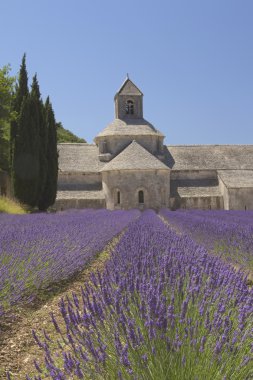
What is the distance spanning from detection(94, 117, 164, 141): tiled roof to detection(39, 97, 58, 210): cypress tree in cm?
744

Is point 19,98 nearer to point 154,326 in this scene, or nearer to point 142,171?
point 142,171

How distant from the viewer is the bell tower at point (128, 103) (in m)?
34.0

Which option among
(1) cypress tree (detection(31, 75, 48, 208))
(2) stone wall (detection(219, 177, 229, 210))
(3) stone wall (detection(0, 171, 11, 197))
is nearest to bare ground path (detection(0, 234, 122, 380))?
(1) cypress tree (detection(31, 75, 48, 208))

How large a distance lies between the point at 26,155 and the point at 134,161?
30.9ft

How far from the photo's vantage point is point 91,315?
2400 mm

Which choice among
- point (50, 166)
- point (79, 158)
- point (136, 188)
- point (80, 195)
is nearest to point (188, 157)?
point (136, 188)

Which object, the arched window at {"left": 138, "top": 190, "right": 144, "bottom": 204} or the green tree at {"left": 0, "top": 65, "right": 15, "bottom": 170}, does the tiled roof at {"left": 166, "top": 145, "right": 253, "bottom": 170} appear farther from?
the green tree at {"left": 0, "top": 65, "right": 15, "bottom": 170}

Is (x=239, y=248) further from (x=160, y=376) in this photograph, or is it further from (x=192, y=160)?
(x=192, y=160)

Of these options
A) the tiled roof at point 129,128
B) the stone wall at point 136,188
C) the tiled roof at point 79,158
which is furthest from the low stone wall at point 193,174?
the tiled roof at point 79,158

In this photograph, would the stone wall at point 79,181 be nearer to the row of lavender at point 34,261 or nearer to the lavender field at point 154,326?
the row of lavender at point 34,261

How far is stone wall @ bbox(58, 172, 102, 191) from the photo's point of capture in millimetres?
30125

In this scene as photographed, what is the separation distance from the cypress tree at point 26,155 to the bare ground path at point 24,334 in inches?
614

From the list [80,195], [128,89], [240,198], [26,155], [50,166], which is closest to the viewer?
[26,155]

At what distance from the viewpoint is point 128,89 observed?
3459cm
